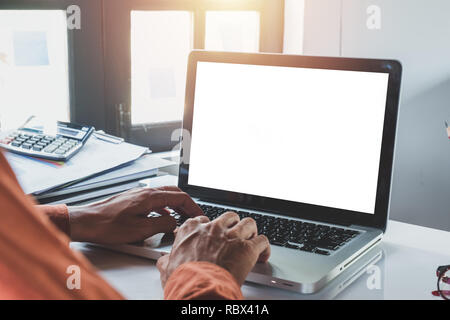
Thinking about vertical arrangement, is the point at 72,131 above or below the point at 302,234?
above

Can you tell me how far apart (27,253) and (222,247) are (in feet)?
1.48

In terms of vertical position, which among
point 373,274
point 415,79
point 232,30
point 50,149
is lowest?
point 373,274

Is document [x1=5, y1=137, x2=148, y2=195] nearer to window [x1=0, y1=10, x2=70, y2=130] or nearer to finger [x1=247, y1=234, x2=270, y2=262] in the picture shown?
window [x1=0, y1=10, x2=70, y2=130]

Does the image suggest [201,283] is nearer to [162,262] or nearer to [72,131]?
[162,262]

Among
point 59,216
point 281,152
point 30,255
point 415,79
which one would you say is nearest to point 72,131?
point 59,216

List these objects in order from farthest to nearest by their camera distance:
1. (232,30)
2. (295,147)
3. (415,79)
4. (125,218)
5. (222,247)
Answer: (232,30) → (415,79) → (295,147) → (125,218) → (222,247)

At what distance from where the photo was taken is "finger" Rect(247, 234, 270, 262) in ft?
2.70

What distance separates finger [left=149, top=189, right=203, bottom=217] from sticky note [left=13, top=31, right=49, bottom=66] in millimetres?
579

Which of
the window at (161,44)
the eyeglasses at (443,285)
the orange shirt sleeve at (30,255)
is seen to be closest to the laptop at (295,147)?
the eyeglasses at (443,285)

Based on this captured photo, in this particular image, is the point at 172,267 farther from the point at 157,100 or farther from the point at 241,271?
the point at 157,100

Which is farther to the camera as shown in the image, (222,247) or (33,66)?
(33,66)

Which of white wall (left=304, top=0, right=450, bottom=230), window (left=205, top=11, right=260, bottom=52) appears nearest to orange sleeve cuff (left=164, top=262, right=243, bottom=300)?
white wall (left=304, top=0, right=450, bottom=230)

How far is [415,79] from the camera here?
145 cm

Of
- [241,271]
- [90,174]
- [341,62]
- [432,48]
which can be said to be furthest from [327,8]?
[241,271]
